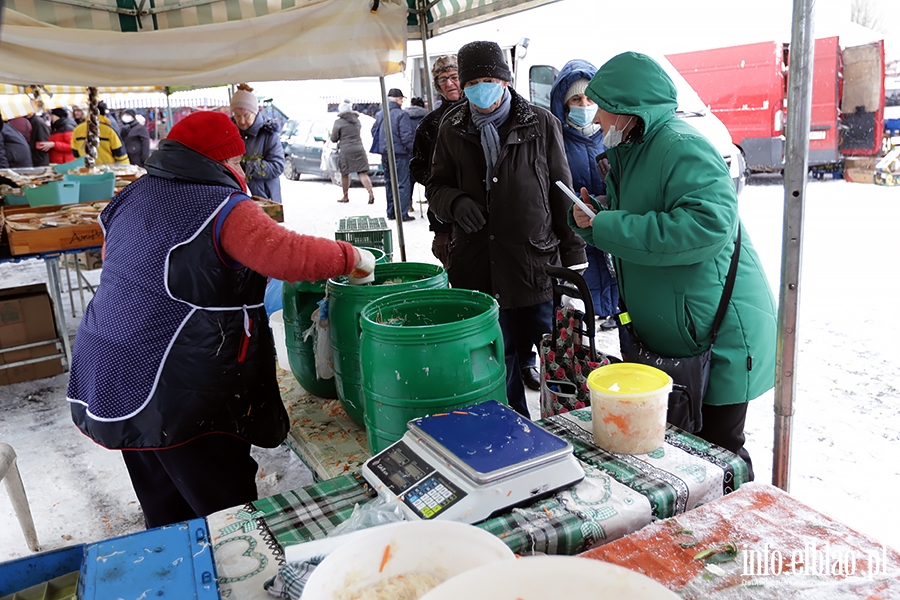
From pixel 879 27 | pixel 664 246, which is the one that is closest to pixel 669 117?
pixel 664 246

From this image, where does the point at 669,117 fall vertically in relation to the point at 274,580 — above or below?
above

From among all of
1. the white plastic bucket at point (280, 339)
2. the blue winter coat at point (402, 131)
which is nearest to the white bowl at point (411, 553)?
the white plastic bucket at point (280, 339)

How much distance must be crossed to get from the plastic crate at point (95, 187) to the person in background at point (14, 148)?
6.40 meters

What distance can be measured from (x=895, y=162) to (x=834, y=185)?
899mm

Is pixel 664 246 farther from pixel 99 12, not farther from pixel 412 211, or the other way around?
pixel 412 211

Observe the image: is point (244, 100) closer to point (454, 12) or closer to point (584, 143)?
point (454, 12)

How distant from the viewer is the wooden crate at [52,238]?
4.22 meters

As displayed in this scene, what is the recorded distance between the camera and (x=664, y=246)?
6.07 feet

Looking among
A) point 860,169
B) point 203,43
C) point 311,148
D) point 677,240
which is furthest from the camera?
point 311,148

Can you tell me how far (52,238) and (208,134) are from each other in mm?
2905

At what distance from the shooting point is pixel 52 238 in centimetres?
432

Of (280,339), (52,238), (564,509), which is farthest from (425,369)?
(52,238)

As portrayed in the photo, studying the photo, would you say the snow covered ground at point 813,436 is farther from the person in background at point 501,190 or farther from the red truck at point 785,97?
the red truck at point 785,97

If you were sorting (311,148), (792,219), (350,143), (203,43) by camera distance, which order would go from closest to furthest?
(792,219)
(203,43)
(350,143)
(311,148)
